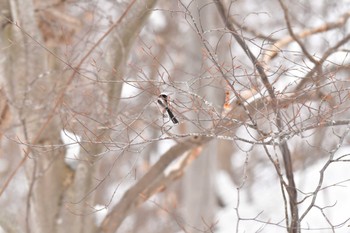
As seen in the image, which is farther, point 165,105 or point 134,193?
point 134,193

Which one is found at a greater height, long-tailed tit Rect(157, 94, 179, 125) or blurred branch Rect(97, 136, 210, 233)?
blurred branch Rect(97, 136, 210, 233)

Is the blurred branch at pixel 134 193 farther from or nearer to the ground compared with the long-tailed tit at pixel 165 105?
farther from the ground

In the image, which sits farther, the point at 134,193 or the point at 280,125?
the point at 134,193

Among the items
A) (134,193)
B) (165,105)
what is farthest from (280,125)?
(134,193)

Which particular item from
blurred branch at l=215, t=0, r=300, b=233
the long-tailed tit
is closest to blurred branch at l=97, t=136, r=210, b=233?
blurred branch at l=215, t=0, r=300, b=233

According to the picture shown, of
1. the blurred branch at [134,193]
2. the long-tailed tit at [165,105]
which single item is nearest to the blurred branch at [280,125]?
the long-tailed tit at [165,105]

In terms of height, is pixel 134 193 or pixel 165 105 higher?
pixel 134 193

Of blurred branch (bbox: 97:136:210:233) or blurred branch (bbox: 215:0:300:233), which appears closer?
blurred branch (bbox: 215:0:300:233)

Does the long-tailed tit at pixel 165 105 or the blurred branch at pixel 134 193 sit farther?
the blurred branch at pixel 134 193

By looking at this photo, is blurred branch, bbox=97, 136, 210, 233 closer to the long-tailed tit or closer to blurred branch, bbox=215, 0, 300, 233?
blurred branch, bbox=215, 0, 300, 233

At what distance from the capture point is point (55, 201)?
538 cm

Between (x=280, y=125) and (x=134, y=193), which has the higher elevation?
(x=134, y=193)

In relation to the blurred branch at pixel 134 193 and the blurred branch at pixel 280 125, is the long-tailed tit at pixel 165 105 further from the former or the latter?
the blurred branch at pixel 134 193

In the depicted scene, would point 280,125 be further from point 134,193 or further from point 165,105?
point 134,193
